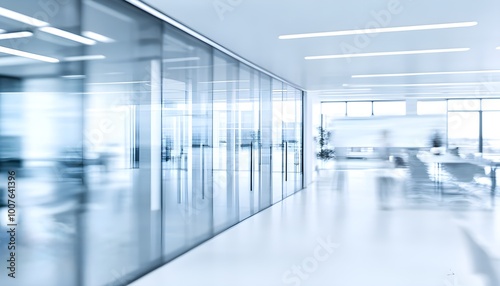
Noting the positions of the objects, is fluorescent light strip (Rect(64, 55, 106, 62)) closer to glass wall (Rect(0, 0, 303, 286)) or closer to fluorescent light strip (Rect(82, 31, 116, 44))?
glass wall (Rect(0, 0, 303, 286))

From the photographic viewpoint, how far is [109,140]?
3.70 metres

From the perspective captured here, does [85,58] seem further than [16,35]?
Yes

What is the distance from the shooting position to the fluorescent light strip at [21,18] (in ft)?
8.99

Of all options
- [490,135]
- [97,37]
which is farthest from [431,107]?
[97,37]

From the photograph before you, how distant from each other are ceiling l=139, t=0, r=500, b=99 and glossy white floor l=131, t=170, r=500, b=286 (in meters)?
2.78

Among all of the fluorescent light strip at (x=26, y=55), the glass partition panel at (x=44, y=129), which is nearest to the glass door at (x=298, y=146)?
the glass partition panel at (x=44, y=129)

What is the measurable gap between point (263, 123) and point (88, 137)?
5062 millimetres

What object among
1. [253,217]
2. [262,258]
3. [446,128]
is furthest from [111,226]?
[446,128]

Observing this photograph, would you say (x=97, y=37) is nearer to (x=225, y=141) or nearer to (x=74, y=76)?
(x=74, y=76)

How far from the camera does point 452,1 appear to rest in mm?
3736

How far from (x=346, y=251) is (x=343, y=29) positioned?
9.19ft

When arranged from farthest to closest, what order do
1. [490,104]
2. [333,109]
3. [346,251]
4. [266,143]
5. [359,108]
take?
[333,109] → [359,108] → [490,104] → [266,143] → [346,251]

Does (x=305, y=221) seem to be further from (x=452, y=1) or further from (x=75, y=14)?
(x=75, y=14)

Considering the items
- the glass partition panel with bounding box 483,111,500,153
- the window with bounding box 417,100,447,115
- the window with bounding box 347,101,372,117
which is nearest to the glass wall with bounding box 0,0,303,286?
the window with bounding box 347,101,372,117
